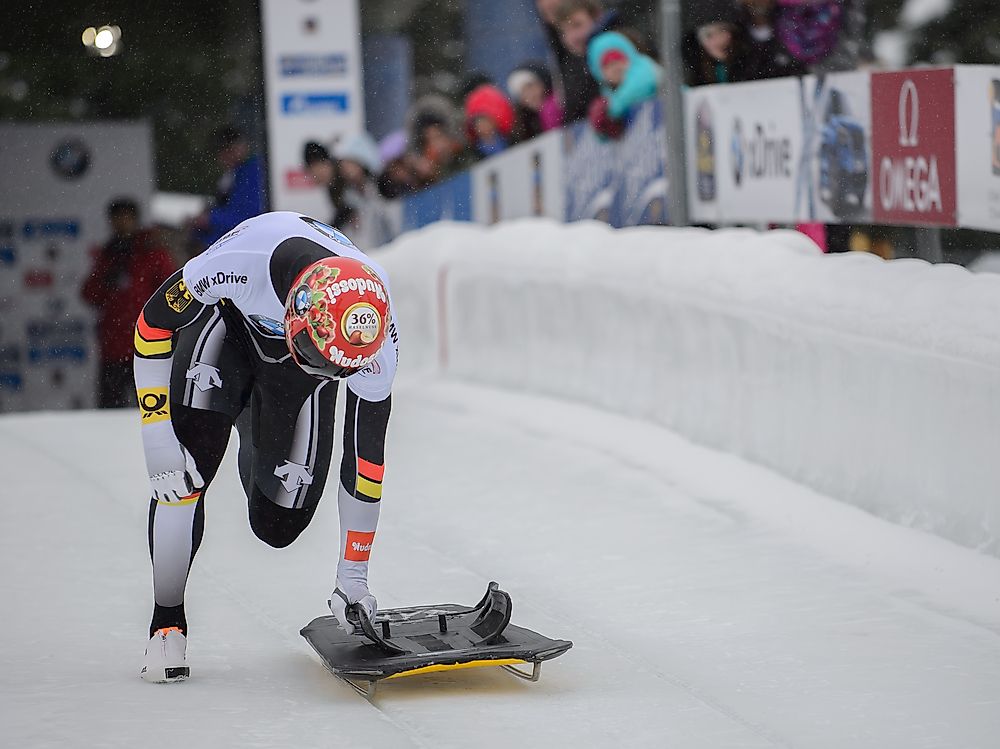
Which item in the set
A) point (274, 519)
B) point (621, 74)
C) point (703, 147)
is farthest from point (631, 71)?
point (274, 519)

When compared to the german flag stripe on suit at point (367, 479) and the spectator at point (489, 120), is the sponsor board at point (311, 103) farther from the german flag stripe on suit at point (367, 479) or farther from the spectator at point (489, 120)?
the german flag stripe on suit at point (367, 479)

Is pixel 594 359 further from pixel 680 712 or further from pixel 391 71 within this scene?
pixel 391 71

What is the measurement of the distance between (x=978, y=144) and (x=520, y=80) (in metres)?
5.19

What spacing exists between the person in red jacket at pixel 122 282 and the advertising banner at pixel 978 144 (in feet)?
21.7

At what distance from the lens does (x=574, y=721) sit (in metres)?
3.56

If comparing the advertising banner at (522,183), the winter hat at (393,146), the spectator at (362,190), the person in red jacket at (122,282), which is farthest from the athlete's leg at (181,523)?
the winter hat at (393,146)

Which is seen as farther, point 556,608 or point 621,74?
point 621,74

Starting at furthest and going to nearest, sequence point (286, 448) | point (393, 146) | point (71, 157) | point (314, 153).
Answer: point (393, 146), point (71, 157), point (314, 153), point (286, 448)

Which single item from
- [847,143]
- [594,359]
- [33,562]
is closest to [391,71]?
[594,359]

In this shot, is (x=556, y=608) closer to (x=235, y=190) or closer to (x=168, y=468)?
(x=168, y=468)

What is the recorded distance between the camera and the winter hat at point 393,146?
525 inches

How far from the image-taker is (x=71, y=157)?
12625mm

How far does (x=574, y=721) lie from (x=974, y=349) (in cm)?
197

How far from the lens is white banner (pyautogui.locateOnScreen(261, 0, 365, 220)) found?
12.8 meters
